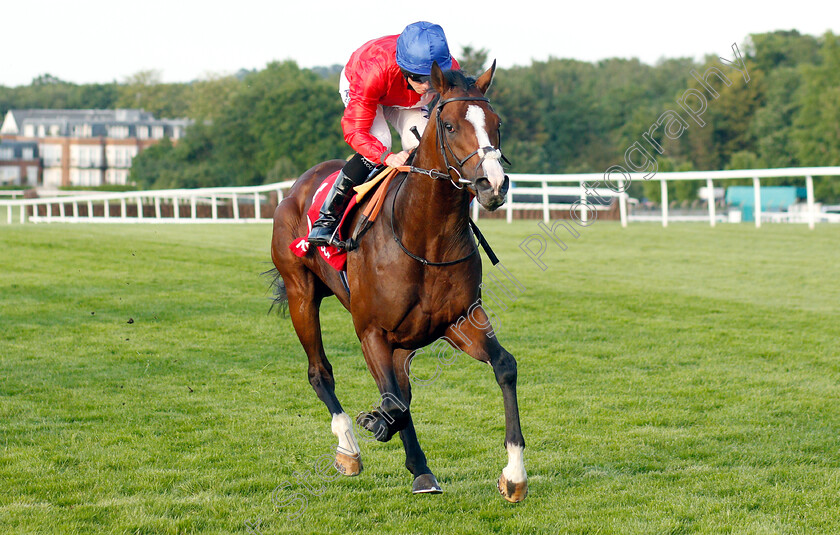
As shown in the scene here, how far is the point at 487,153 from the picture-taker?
3455mm

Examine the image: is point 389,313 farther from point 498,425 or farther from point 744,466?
point 744,466

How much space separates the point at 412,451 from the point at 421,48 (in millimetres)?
1938

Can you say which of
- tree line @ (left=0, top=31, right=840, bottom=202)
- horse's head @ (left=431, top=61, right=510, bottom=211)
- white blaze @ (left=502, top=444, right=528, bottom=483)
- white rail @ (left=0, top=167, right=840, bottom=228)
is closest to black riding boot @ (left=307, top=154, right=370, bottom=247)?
horse's head @ (left=431, top=61, right=510, bottom=211)

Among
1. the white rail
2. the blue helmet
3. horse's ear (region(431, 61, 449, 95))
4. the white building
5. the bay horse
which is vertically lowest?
the bay horse

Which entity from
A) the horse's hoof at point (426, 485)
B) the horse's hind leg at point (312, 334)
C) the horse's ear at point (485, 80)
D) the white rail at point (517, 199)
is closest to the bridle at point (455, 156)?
the horse's ear at point (485, 80)

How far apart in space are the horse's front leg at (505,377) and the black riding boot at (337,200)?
0.94 m

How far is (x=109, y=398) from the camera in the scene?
6086mm

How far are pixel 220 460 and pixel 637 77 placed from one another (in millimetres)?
94920

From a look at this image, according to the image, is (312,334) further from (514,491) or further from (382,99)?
(514,491)

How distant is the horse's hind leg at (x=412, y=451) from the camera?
412cm

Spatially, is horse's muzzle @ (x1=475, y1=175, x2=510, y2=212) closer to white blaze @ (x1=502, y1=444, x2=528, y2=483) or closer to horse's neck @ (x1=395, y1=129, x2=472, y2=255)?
horse's neck @ (x1=395, y1=129, x2=472, y2=255)

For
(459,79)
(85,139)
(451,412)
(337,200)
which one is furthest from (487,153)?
(85,139)

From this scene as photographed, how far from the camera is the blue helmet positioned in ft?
13.4

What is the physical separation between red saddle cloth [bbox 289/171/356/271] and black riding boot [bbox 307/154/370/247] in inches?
2.0
